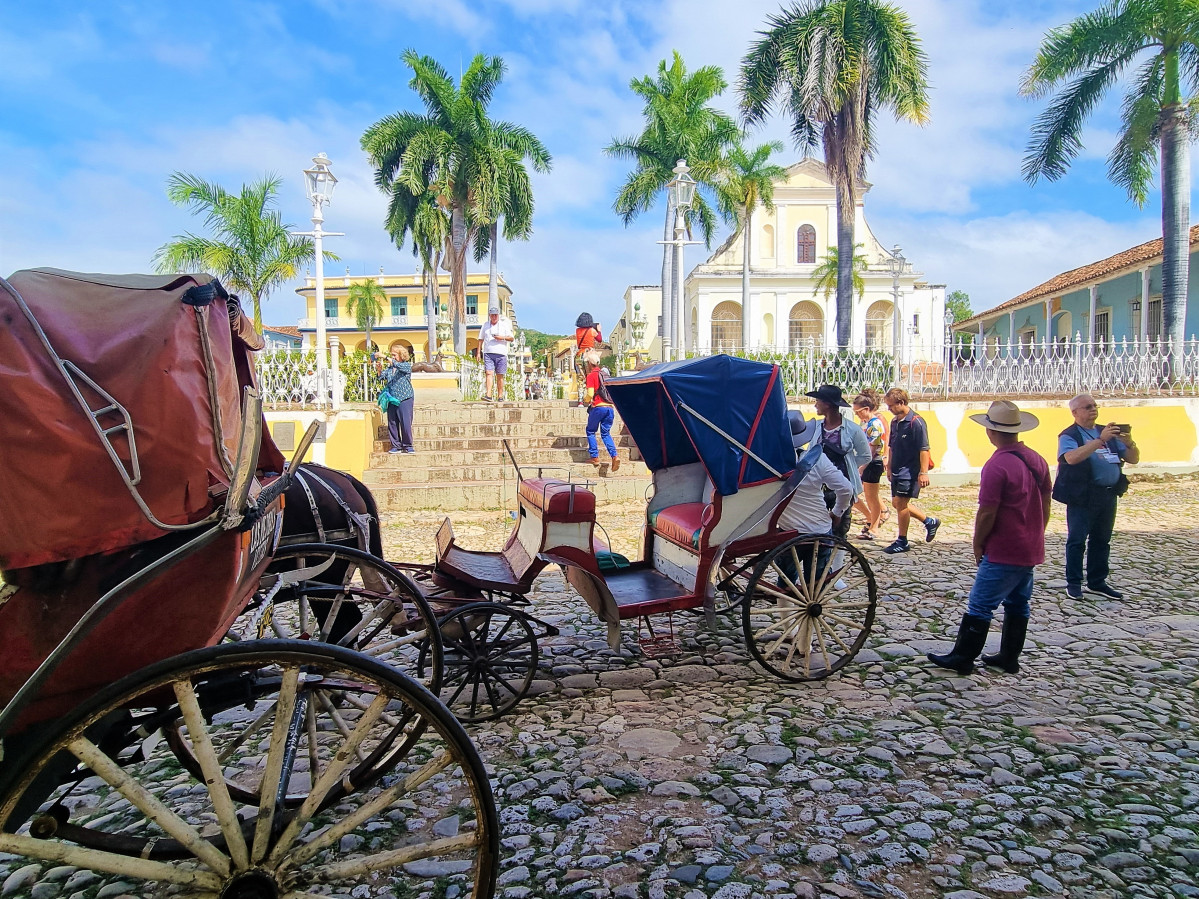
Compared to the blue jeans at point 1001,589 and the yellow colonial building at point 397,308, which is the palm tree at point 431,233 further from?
the blue jeans at point 1001,589

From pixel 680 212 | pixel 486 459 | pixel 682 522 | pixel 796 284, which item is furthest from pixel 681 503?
pixel 796 284

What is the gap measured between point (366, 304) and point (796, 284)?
95.8 feet

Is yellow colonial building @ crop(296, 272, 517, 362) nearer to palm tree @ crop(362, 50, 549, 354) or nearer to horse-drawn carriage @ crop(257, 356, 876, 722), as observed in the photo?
palm tree @ crop(362, 50, 549, 354)

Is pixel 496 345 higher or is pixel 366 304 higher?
pixel 366 304

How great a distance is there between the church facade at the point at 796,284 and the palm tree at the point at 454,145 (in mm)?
12047

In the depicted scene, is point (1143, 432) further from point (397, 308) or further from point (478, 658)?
point (397, 308)


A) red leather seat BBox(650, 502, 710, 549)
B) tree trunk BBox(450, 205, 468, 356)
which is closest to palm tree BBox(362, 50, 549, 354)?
tree trunk BBox(450, 205, 468, 356)

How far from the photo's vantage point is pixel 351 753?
203cm

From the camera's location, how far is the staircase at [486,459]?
11.4m

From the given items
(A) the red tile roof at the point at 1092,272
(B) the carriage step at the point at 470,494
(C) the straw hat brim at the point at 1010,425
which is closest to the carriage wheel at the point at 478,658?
(C) the straw hat brim at the point at 1010,425

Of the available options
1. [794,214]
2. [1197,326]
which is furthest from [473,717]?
[794,214]

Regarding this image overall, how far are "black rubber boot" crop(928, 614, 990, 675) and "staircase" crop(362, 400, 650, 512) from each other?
236 inches

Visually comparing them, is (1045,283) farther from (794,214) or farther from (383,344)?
(383,344)

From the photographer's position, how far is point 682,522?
5199mm
